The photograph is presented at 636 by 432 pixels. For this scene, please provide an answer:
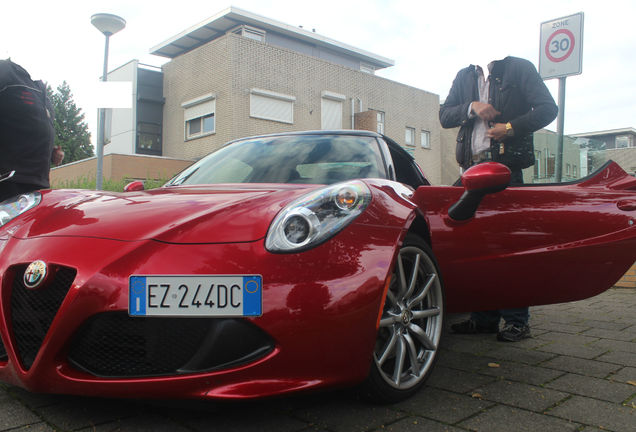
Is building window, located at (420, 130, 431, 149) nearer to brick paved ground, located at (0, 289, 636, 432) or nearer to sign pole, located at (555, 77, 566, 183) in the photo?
sign pole, located at (555, 77, 566, 183)

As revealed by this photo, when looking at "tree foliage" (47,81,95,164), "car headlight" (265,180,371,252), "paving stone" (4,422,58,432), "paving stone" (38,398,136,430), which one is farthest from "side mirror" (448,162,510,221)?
"tree foliage" (47,81,95,164)

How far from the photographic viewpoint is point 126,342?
1.69 m

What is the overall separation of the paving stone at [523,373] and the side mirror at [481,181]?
80cm

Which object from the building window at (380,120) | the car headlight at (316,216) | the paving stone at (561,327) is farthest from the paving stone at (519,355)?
the building window at (380,120)

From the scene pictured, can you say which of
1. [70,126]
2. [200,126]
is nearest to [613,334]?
[200,126]

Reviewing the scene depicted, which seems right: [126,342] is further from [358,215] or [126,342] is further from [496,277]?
[496,277]

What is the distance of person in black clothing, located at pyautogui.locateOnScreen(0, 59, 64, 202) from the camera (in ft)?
12.1

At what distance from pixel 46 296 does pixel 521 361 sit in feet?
7.50

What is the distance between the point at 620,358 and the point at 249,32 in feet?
79.9

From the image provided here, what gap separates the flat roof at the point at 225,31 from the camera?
2416cm

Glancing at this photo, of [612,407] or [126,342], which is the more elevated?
[126,342]

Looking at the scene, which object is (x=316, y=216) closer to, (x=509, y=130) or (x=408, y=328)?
(x=408, y=328)

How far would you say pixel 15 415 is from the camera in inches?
77.0

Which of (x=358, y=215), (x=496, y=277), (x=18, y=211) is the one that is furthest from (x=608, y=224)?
(x=18, y=211)
